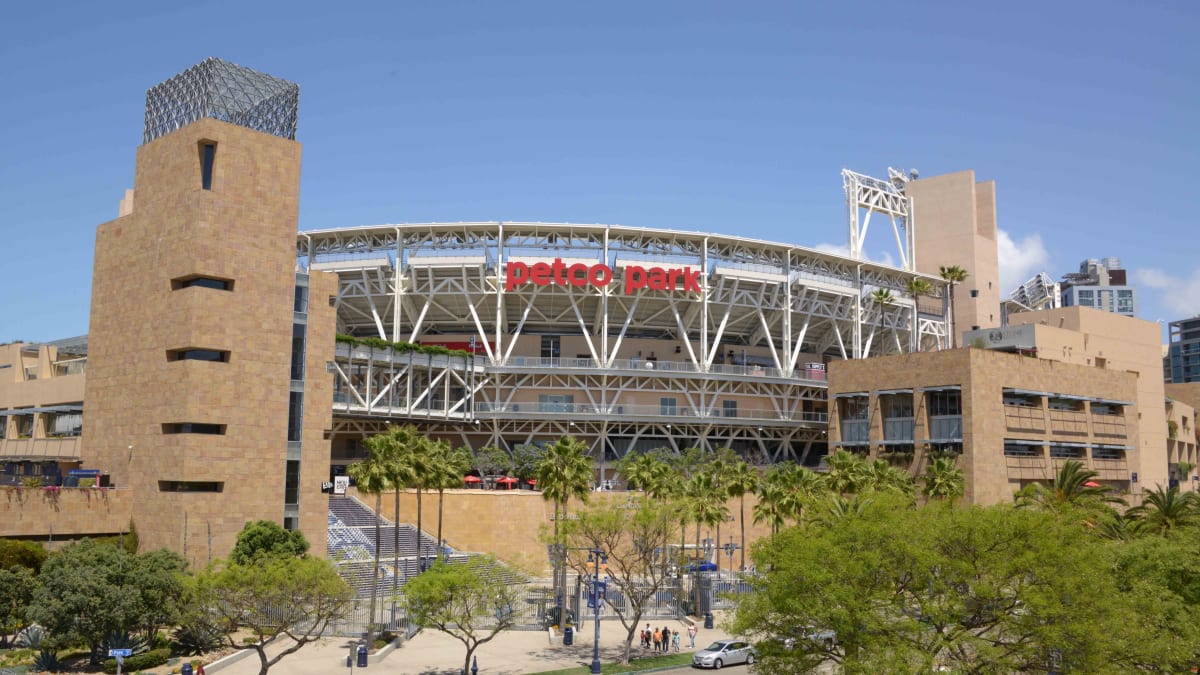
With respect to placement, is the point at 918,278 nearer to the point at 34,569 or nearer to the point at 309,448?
the point at 309,448

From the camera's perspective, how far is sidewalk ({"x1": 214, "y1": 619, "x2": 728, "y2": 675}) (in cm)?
4747

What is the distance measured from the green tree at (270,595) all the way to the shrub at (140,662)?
3781 mm

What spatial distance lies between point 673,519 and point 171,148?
38.2m

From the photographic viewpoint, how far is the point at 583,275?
3848 inches

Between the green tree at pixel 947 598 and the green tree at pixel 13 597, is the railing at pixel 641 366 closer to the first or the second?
the green tree at pixel 13 597

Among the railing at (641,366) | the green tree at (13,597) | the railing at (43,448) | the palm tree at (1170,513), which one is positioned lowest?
the green tree at (13,597)

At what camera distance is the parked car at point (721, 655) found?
4875 cm

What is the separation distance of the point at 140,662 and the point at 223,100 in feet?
111

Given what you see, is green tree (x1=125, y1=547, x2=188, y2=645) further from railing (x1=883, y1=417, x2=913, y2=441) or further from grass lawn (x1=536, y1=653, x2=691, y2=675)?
railing (x1=883, y1=417, x2=913, y2=441)

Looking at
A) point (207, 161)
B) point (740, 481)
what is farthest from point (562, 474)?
point (207, 161)

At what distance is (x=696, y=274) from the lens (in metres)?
101

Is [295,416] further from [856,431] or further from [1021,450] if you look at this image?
[1021,450]

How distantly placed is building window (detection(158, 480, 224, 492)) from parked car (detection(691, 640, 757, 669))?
2909cm

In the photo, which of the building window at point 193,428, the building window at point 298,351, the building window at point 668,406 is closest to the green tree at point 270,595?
the building window at point 193,428
